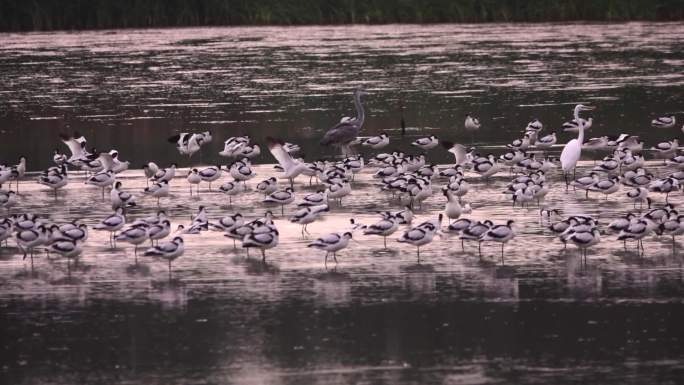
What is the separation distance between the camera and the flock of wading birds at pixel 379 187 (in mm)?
17219

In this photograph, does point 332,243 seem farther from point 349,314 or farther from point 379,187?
point 379,187

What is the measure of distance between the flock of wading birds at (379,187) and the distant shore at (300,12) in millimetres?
39372

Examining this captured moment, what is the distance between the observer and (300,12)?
71.5 m

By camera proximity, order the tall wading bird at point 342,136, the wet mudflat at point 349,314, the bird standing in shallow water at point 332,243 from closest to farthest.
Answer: the wet mudflat at point 349,314
the bird standing in shallow water at point 332,243
the tall wading bird at point 342,136

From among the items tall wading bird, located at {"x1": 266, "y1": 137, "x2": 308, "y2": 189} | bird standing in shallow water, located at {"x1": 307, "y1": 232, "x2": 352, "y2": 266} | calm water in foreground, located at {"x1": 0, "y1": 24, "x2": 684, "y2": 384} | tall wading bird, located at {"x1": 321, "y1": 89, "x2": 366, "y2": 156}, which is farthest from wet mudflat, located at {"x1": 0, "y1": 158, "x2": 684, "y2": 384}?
tall wading bird, located at {"x1": 321, "y1": 89, "x2": 366, "y2": 156}

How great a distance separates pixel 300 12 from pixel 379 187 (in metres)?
49.3

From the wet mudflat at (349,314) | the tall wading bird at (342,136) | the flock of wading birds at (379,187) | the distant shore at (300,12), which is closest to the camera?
the wet mudflat at (349,314)

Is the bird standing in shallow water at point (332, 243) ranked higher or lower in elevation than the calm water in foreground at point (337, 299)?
higher

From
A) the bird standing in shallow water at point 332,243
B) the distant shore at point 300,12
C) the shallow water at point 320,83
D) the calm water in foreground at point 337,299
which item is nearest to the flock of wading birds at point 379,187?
the bird standing in shallow water at point 332,243

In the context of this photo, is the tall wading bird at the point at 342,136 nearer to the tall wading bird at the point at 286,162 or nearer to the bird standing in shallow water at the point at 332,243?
the tall wading bird at the point at 286,162

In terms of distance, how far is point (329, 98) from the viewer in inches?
1458

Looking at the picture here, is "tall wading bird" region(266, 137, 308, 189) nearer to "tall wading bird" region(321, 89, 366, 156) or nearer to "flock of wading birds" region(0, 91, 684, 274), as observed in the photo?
"flock of wading birds" region(0, 91, 684, 274)

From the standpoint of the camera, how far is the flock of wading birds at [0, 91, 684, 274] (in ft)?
56.5

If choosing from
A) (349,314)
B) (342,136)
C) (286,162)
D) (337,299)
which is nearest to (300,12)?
(342,136)
